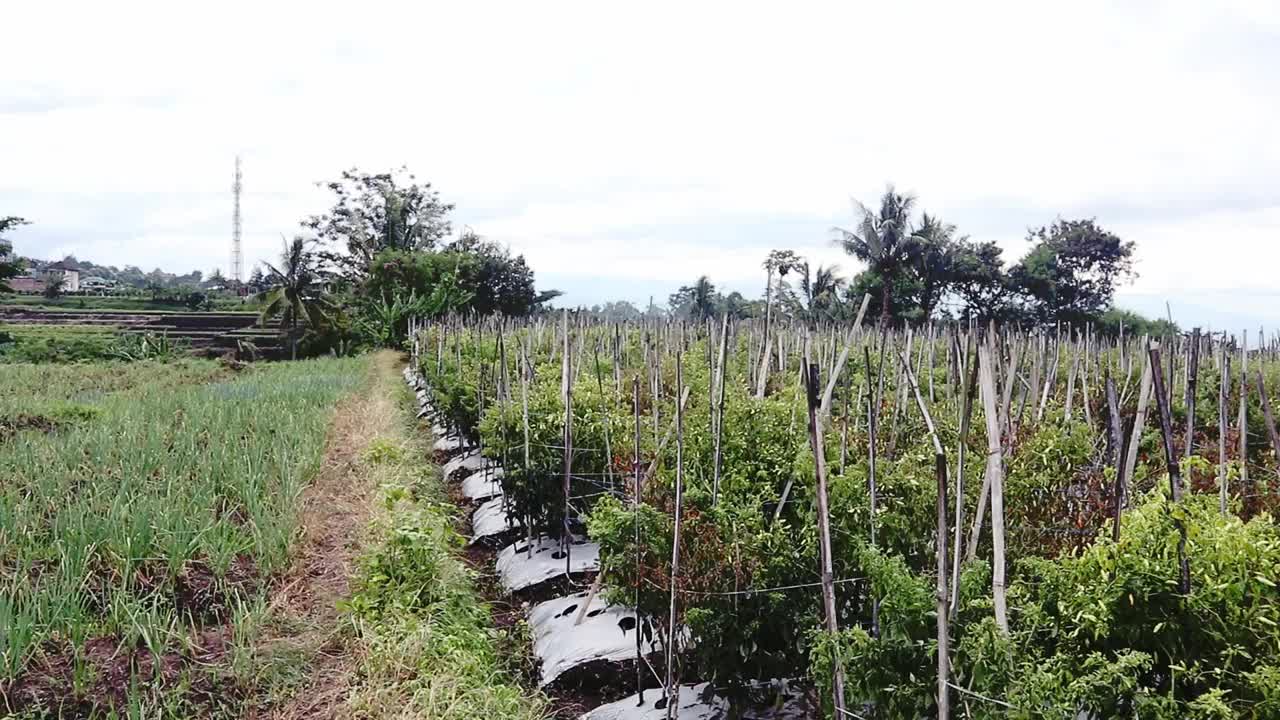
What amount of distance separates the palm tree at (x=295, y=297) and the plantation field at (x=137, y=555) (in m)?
18.5

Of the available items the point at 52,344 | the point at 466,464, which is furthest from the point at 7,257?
the point at 466,464

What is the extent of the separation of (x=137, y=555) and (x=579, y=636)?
1866 mm

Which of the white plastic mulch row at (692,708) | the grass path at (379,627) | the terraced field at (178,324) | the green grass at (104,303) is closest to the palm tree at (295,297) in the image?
the terraced field at (178,324)

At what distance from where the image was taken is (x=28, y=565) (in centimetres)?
346

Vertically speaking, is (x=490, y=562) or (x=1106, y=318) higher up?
(x=1106, y=318)

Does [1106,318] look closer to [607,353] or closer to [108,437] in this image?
[607,353]

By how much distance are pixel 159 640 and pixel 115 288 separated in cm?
4247

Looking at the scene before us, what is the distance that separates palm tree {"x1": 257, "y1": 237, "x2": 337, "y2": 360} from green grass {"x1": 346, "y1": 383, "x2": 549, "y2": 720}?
20802mm

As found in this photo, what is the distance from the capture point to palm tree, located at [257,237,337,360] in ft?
78.7

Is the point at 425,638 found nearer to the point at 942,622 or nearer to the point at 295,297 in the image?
the point at 942,622

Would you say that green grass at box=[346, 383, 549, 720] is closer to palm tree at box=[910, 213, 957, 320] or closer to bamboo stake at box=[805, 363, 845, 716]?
bamboo stake at box=[805, 363, 845, 716]

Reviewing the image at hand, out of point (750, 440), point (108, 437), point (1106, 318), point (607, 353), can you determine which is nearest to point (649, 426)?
point (750, 440)

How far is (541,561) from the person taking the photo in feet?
15.8

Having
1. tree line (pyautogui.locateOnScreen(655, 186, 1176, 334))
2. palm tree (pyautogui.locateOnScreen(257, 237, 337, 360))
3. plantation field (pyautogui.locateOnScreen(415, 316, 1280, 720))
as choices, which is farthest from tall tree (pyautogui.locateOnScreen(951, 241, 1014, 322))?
plantation field (pyautogui.locateOnScreen(415, 316, 1280, 720))
